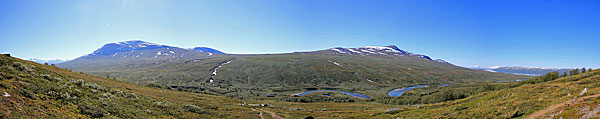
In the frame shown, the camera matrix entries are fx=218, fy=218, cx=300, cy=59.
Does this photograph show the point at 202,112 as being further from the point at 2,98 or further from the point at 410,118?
the point at 410,118

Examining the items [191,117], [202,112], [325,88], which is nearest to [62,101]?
[191,117]

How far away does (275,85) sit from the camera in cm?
19425

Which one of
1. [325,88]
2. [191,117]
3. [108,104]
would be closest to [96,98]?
[108,104]

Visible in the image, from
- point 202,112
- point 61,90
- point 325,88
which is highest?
point 61,90

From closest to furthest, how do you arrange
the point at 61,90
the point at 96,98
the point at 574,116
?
the point at 574,116 → the point at 61,90 → the point at 96,98

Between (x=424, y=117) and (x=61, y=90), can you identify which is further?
(x=424, y=117)

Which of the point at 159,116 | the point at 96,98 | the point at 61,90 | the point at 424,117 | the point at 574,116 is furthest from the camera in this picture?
the point at 424,117

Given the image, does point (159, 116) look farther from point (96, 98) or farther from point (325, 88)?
point (325, 88)

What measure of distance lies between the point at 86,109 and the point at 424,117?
40479 millimetres

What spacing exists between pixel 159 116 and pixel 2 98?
1418 centimetres

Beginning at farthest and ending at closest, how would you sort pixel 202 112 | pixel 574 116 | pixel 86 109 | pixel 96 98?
pixel 202 112
pixel 96 98
pixel 86 109
pixel 574 116

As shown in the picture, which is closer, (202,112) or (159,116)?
(159,116)

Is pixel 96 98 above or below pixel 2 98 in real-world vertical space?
below

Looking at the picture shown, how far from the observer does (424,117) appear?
32.0m
